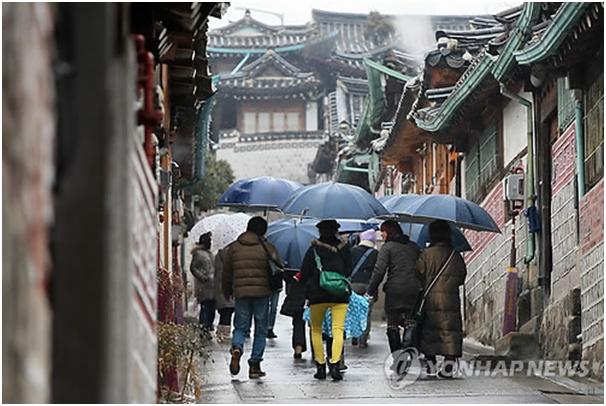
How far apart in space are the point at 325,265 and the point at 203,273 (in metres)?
7.38

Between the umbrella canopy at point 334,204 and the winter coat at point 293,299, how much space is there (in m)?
0.94

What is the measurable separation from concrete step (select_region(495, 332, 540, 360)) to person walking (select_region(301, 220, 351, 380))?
10.8ft

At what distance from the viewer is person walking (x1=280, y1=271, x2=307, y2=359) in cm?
1700

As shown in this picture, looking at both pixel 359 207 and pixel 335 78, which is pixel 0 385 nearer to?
pixel 359 207

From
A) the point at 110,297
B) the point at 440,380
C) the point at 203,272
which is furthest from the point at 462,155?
the point at 110,297

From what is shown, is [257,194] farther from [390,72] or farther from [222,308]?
[390,72]

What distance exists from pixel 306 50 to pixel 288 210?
46.2m

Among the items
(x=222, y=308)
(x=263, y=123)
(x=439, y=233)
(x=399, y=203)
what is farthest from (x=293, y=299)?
(x=263, y=123)

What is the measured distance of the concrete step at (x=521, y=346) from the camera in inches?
652

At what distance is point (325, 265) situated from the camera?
1400 cm

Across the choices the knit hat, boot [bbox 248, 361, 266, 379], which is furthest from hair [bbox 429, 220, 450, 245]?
the knit hat

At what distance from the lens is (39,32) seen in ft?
15.7

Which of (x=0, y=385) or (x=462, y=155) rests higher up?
(x=462, y=155)

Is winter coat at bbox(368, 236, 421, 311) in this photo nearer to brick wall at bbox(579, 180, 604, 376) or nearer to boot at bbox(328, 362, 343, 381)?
boot at bbox(328, 362, 343, 381)
